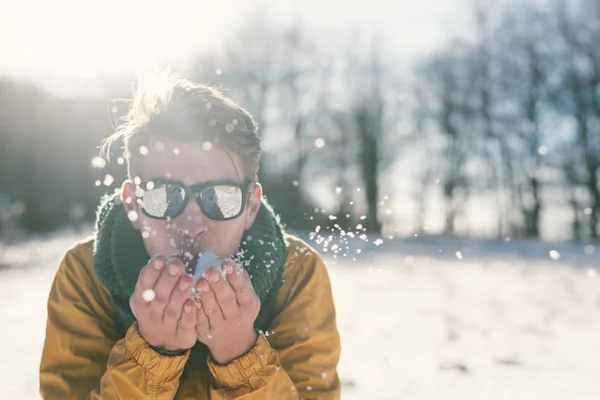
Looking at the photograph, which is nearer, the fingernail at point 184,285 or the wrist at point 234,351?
the fingernail at point 184,285

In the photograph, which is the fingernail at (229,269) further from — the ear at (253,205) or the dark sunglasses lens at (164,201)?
the ear at (253,205)

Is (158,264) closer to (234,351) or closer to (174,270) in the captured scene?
(174,270)

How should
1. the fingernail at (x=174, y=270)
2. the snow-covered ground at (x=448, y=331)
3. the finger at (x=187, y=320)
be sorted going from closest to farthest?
the fingernail at (x=174, y=270)
the finger at (x=187, y=320)
the snow-covered ground at (x=448, y=331)

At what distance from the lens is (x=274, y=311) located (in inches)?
95.2

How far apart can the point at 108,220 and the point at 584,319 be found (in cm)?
654

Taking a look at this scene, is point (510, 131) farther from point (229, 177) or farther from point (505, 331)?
point (229, 177)

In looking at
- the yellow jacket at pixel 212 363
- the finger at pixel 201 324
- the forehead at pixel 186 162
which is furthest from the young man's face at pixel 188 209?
the yellow jacket at pixel 212 363

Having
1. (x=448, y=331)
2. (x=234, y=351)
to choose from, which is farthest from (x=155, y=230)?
(x=448, y=331)

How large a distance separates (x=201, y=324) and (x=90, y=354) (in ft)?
2.16

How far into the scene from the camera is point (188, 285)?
1695mm

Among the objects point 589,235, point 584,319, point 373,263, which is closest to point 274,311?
point 584,319

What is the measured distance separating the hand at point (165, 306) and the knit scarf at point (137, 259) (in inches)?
13.0

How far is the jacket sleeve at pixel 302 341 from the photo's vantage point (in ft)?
6.73

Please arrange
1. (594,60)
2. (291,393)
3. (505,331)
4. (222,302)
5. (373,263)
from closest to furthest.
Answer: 1. (222,302)
2. (291,393)
3. (505,331)
4. (373,263)
5. (594,60)
